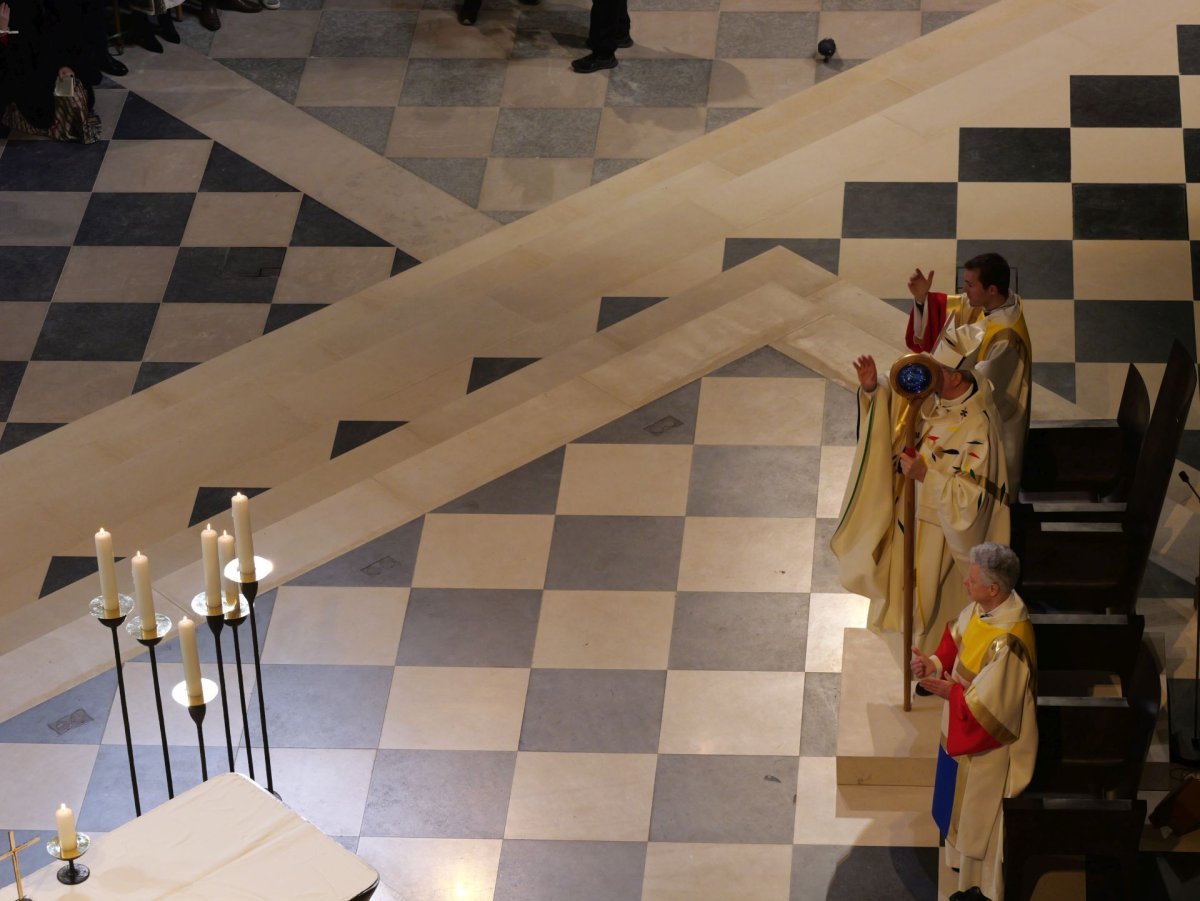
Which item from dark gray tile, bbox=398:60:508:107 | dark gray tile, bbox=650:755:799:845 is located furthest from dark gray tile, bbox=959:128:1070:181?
dark gray tile, bbox=650:755:799:845

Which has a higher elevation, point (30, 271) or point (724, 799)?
point (724, 799)

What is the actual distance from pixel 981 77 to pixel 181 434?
4505mm

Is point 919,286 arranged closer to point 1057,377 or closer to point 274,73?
point 1057,377

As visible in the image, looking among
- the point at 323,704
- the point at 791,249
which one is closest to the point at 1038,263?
the point at 791,249

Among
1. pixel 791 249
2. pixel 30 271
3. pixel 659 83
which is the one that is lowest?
pixel 30 271

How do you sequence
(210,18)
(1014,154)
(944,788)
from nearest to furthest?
(944,788)
(1014,154)
(210,18)

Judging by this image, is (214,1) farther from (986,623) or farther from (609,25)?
(986,623)

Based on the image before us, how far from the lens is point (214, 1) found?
11469 mm

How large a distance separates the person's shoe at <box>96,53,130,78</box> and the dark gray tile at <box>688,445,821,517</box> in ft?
17.0

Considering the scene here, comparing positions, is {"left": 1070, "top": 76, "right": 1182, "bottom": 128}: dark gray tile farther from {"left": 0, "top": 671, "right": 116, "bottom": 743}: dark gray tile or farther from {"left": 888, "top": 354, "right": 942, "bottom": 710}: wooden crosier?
{"left": 0, "top": 671, "right": 116, "bottom": 743}: dark gray tile

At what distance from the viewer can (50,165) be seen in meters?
10.2

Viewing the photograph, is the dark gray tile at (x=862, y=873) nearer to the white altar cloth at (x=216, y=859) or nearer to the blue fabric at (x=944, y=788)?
the blue fabric at (x=944, y=788)

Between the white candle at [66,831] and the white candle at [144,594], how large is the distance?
1.82ft

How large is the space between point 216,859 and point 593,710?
1745 mm
